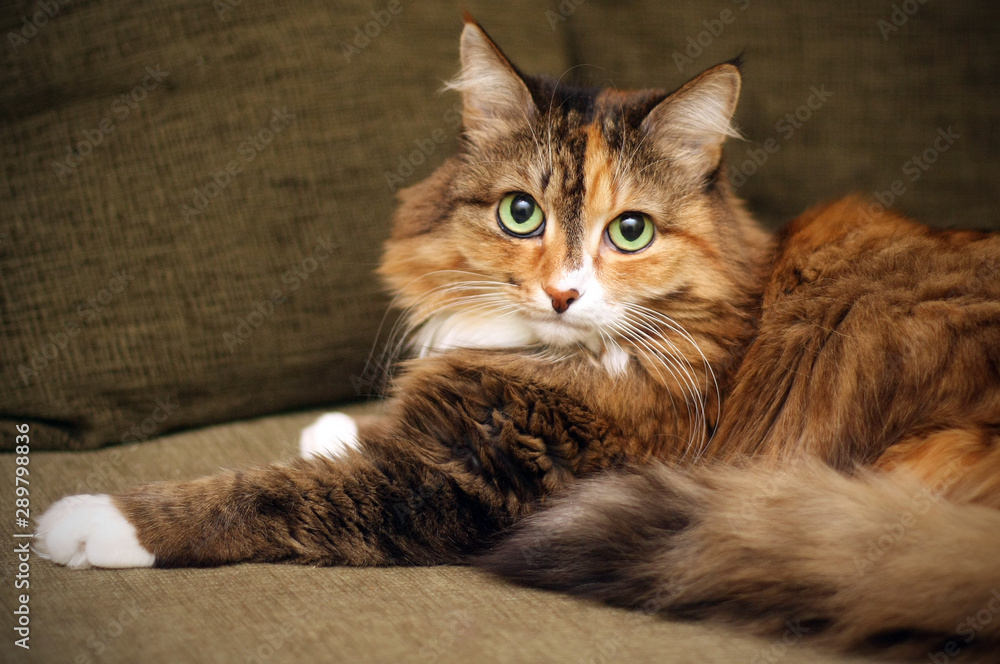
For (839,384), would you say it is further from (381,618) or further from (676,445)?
(381,618)

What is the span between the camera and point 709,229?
1498 millimetres

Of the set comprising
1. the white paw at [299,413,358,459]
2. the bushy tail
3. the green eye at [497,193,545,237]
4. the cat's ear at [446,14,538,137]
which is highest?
the cat's ear at [446,14,538,137]

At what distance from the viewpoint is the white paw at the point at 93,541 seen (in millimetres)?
1180

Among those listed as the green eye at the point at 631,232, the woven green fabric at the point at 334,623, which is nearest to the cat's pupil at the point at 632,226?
the green eye at the point at 631,232

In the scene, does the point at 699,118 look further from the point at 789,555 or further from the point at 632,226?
the point at 789,555

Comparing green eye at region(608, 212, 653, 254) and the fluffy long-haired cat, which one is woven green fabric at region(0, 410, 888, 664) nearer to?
the fluffy long-haired cat

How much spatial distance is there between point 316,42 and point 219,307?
669 mm

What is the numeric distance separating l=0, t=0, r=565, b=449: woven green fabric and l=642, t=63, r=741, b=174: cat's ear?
0.69 meters

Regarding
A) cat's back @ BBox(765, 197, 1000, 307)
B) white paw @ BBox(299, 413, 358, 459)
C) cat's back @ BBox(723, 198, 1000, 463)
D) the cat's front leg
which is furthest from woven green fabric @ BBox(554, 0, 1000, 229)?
the cat's front leg

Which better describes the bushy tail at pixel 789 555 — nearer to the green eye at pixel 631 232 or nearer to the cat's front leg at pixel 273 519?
the cat's front leg at pixel 273 519

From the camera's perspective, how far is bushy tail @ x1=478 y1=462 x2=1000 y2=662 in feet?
3.11

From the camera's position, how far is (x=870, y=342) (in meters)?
1.32

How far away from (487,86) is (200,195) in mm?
717

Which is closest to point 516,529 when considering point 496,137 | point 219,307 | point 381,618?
point 381,618
